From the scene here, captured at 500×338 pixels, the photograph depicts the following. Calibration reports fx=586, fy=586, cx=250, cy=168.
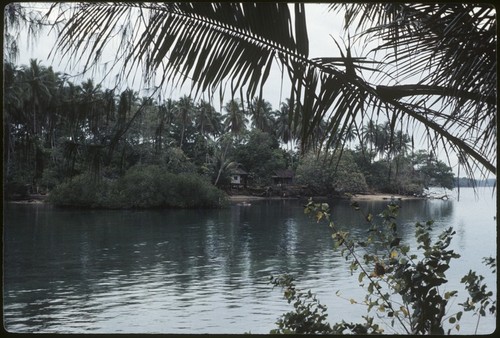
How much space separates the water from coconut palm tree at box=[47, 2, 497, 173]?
3420 mm

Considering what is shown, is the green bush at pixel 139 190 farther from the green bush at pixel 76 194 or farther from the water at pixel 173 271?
the water at pixel 173 271

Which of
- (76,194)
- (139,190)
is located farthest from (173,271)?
(76,194)

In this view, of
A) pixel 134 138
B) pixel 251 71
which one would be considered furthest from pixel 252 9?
pixel 134 138

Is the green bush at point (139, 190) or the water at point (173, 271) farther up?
the green bush at point (139, 190)

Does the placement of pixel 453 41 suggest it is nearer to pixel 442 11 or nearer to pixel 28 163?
pixel 442 11

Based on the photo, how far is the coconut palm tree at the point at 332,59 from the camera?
1383 millimetres

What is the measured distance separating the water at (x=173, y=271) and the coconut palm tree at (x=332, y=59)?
342cm

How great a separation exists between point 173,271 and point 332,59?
1045cm

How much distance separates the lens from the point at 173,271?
11477 millimetres

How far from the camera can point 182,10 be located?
1.44m

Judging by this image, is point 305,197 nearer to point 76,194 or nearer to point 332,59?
point 76,194

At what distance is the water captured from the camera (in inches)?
266

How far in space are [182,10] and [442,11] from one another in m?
0.67

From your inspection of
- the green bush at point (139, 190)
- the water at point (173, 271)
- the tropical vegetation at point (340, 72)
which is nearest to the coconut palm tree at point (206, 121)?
the green bush at point (139, 190)
